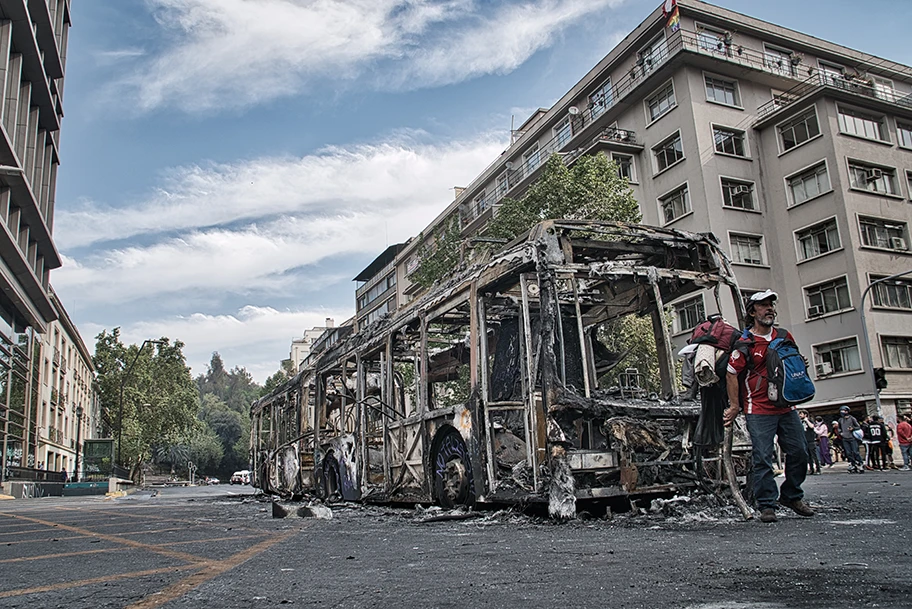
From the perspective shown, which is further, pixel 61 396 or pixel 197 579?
pixel 61 396

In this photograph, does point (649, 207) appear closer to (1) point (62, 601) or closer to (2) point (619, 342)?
(2) point (619, 342)

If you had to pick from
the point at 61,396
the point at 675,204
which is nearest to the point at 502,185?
the point at 675,204

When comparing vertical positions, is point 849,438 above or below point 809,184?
below

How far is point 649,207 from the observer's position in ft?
108

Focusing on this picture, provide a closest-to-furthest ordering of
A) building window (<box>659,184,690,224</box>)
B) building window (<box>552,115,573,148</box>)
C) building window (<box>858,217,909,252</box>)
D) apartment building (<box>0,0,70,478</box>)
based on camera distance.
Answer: apartment building (<box>0,0,70,478</box>), building window (<box>858,217,909,252</box>), building window (<box>659,184,690,224</box>), building window (<box>552,115,573,148</box>)

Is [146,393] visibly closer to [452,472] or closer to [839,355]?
[839,355]

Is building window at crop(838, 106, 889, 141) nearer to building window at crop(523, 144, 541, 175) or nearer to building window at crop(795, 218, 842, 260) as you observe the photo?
building window at crop(795, 218, 842, 260)

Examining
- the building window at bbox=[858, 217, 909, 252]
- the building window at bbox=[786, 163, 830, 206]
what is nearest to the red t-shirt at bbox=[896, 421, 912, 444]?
the building window at bbox=[858, 217, 909, 252]

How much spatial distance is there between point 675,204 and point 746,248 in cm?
349

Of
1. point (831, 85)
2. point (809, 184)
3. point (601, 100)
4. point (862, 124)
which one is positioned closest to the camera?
point (809, 184)

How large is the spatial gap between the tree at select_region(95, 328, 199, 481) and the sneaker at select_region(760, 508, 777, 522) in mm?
52850

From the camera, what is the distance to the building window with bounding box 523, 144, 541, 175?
127 feet

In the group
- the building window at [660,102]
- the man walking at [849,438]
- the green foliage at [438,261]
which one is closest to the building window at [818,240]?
the building window at [660,102]

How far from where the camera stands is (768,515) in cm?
595
